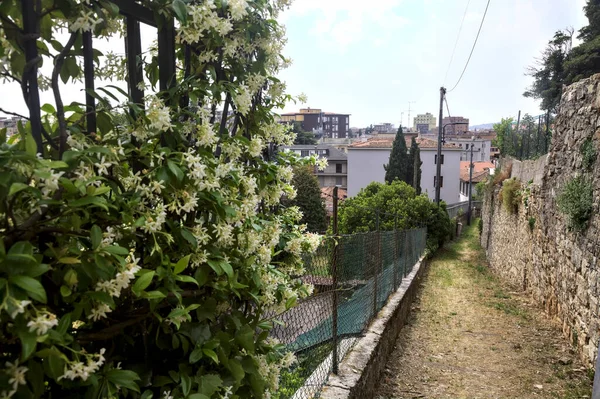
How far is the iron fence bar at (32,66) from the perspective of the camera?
0.98 metres

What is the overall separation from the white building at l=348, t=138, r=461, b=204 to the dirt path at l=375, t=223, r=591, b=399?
32433mm

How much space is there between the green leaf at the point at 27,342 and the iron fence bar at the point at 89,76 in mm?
583

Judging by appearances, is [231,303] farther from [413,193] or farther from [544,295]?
[413,193]

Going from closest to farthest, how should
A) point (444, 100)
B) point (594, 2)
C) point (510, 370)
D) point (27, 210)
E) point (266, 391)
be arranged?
1. point (27, 210)
2. point (266, 391)
3. point (510, 370)
4. point (594, 2)
5. point (444, 100)

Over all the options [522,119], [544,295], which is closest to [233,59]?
[544,295]

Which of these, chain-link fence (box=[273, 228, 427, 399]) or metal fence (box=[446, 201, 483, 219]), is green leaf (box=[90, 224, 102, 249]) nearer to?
chain-link fence (box=[273, 228, 427, 399])

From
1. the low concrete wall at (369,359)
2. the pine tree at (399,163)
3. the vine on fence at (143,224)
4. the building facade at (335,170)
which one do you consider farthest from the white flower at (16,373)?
the building facade at (335,170)

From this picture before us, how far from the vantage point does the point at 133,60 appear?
4.41ft

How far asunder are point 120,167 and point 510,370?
4852 millimetres

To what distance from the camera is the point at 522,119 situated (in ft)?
42.9

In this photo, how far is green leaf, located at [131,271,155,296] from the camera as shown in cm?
91

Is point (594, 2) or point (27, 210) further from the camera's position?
point (594, 2)

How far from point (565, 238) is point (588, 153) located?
4.58ft

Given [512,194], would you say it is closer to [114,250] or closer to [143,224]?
[143,224]
